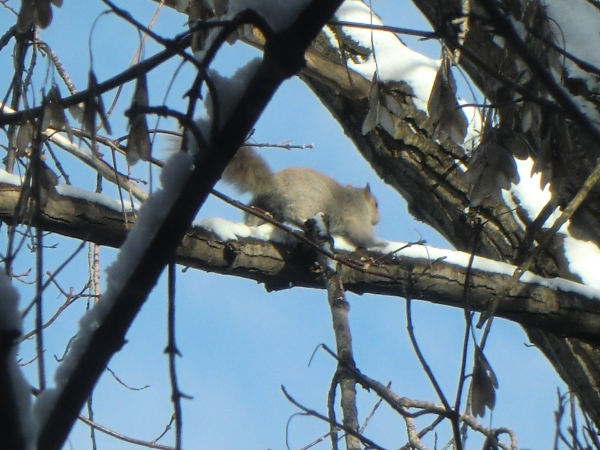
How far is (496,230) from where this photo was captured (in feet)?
8.82

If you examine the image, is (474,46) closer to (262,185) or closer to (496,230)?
(496,230)

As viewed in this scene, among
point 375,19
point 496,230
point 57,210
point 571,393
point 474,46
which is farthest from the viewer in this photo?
point 375,19

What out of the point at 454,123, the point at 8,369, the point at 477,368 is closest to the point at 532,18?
the point at 454,123

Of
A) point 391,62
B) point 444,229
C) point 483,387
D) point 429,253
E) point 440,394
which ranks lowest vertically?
point 440,394

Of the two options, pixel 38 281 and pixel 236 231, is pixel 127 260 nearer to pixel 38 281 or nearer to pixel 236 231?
pixel 38 281

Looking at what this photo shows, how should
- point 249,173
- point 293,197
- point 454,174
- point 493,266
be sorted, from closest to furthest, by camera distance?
point 493,266 < point 454,174 < point 249,173 < point 293,197

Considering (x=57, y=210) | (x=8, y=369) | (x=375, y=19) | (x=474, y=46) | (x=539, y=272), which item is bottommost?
(x=8, y=369)

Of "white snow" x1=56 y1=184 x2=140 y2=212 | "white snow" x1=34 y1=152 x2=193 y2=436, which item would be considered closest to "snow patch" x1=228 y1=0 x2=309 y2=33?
"white snow" x1=34 y1=152 x2=193 y2=436

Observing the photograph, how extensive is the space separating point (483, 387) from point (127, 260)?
2.71 ft

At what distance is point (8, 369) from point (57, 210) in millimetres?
1405

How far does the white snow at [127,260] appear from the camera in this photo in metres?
0.69

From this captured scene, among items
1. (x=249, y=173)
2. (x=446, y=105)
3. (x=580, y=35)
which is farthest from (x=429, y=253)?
(x=249, y=173)

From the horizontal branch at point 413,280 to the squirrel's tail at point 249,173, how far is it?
121 centimetres

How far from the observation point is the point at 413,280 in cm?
222
